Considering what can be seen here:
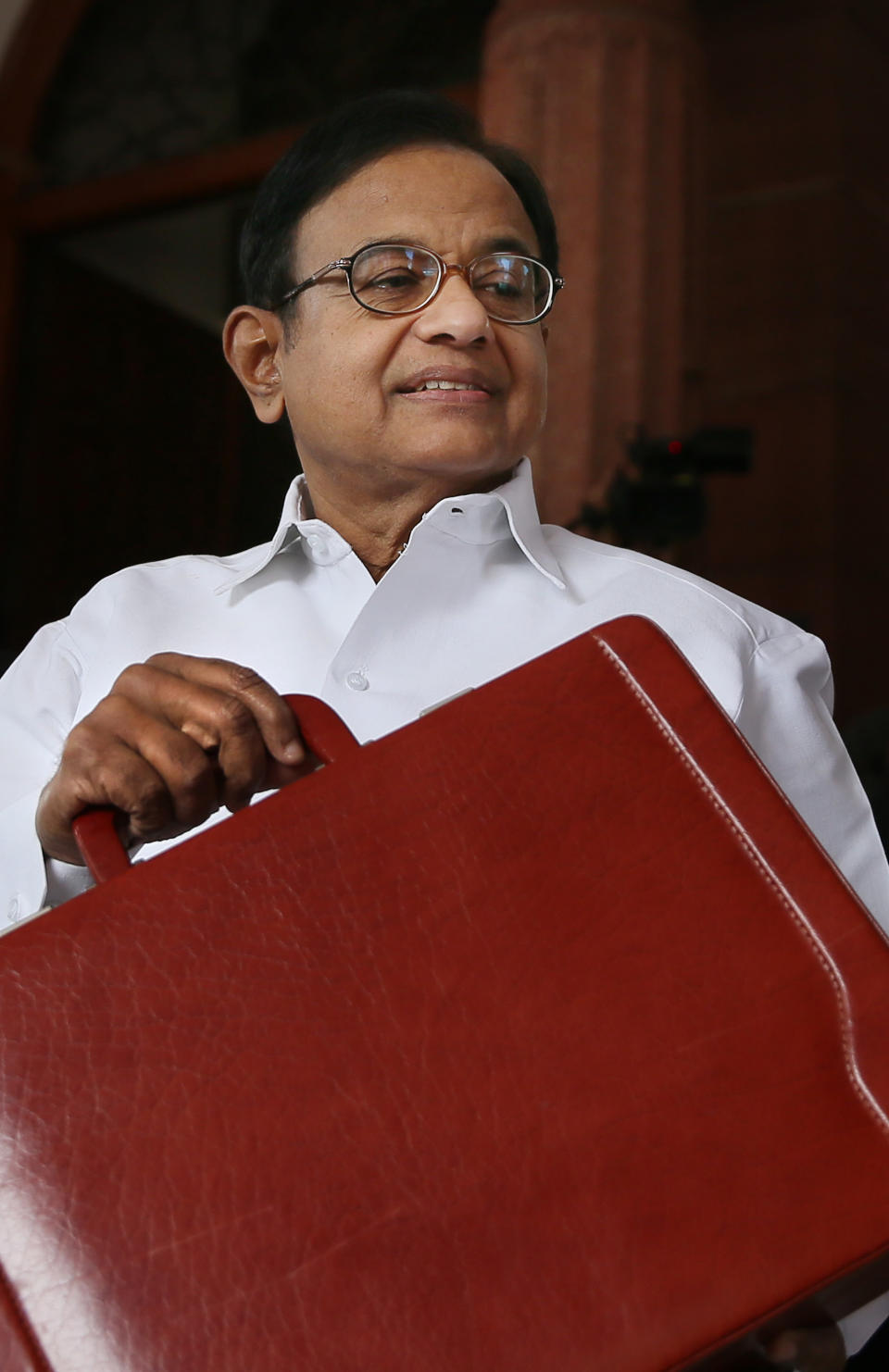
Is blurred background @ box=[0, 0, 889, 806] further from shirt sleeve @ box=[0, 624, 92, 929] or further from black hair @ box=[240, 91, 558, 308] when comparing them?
shirt sleeve @ box=[0, 624, 92, 929]

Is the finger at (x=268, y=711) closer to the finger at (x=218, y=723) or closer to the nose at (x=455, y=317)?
the finger at (x=218, y=723)

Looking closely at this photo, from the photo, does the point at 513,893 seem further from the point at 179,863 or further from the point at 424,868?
the point at 179,863

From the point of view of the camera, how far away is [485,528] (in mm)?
1027

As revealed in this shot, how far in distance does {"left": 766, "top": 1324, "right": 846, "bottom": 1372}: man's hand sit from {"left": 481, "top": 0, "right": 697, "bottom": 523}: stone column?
2266 mm

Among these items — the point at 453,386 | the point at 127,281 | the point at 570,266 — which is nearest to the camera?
the point at 453,386

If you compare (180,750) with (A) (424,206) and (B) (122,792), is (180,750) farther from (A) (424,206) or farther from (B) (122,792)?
(A) (424,206)

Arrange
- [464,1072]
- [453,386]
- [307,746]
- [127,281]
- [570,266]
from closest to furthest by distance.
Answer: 1. [464,1072]
2. [307,746]
3. [453,386]
4. [570,266]
5. [127,281]

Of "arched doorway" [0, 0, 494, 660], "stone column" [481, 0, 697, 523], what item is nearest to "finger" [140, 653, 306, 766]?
"stone column" [481, 0, 697, 523]

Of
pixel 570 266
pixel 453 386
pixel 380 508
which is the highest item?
pixel 453 386

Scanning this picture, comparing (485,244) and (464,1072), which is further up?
(485,244)

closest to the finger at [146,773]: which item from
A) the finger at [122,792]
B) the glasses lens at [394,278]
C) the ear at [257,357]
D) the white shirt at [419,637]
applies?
the finger at [122,792]

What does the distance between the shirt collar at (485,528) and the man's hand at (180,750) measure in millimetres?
350

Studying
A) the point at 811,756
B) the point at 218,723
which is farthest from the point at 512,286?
the point at 218,723

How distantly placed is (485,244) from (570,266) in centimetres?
193
